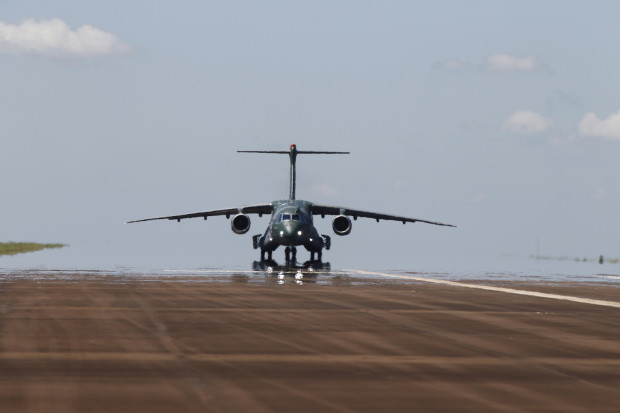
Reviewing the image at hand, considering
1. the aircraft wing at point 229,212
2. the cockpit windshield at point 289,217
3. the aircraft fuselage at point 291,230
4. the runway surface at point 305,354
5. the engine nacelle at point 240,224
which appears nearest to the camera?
the runway surface at point 305,354

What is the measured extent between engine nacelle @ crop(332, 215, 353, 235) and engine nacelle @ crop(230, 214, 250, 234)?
486cm

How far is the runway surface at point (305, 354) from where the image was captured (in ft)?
30.0

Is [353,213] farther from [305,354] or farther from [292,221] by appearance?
[305,354]

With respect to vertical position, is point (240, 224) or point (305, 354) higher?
point (240, 224)

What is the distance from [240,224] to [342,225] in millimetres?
5673

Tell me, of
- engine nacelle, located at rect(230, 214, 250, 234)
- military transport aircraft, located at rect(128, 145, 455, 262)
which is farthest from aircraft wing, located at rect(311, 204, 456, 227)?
engine nacelle, located at rect(230, 214, 250, 234)

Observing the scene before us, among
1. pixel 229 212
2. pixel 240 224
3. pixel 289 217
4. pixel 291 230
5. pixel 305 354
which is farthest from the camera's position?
pixel 229 212

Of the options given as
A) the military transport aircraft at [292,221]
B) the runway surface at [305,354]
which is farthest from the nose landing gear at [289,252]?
the runway surface at [305,354]

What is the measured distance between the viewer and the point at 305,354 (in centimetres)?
1269

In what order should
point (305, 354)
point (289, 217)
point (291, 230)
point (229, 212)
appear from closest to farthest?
point (305, 354) < point (291, 230) < point (289, 217) < point (229, 212)

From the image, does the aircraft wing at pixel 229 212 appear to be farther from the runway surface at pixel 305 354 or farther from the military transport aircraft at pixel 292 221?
the runway surface at pixel 305 354

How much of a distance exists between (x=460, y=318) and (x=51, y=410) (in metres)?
11.5

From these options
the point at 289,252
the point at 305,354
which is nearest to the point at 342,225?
the point at 289,252

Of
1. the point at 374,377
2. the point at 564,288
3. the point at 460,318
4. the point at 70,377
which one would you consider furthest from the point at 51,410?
the point at 564,288
